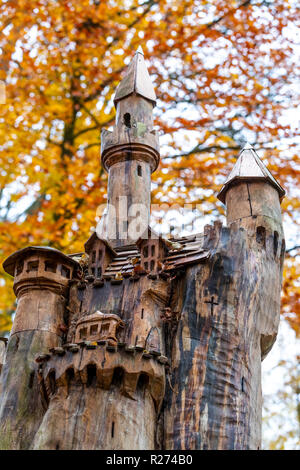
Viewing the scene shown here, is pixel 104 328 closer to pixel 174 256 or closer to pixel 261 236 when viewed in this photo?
pixel 174 256

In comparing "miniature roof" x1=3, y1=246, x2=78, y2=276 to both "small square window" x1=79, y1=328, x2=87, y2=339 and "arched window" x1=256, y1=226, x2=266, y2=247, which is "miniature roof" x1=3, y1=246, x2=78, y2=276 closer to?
"small square window" x1=79, y1=328, x2=87, y2=339

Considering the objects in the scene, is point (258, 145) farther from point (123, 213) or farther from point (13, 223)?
point (123, 213)

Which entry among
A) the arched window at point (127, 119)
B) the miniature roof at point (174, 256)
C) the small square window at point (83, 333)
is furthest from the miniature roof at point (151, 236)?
the arched window at point (127, 119)

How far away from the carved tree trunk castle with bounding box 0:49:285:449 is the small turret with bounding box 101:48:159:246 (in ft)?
0.83

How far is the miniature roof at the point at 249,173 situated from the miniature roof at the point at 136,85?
2298mm

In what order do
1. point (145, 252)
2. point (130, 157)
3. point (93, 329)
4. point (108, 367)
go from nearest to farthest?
point (108, 367) → point (93, 329) → point (145, 252) → point (130, 157)

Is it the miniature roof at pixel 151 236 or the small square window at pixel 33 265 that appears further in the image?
the small square window at pixel 33 265

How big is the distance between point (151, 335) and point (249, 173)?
2.55 m

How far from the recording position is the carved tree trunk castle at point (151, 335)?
7.49 m

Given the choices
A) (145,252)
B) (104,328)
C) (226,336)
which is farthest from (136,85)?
(226,336)

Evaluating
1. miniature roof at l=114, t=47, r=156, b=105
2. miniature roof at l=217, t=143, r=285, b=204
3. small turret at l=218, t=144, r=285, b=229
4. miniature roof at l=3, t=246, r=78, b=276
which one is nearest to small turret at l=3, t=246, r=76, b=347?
miniature roof at l=3, t=246, r=78, b=276

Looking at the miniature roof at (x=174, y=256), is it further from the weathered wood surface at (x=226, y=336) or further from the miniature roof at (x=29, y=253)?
the miniature roof at (x=29, y=253)

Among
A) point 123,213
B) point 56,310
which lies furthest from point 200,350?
point 123,213

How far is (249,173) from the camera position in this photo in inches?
364
